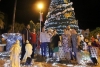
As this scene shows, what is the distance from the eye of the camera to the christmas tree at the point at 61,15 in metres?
24.6

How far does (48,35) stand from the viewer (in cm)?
1141

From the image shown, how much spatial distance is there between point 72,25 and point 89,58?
1338 cm

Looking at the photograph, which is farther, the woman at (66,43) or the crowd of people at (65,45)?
the woman at (66,43)

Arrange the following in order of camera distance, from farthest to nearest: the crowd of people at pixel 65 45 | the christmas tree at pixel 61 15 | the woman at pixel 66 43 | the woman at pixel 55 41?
the christmas tree at pixel 61 15 → the woman at pixel 55 41 → the woman at pixel 66 43 → the crowd of people at pixel 65 45

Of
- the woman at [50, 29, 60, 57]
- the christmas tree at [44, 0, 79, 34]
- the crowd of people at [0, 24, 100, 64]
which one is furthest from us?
the christmas tree at [44, 0, 79, 34]

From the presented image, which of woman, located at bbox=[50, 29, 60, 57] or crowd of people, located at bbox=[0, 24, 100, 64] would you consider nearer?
Result: crowd of people, located at bbox=[0, 24, 100, 64]

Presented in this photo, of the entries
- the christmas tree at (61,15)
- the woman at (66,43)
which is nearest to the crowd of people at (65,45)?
the woman at (66,43)

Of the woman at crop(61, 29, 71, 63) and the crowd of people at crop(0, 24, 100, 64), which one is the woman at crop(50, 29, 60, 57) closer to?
the crowd of people at crop(0, 24, 100, 64)

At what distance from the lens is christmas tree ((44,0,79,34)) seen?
80.8 ft

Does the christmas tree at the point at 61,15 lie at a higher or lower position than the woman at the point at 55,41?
higher

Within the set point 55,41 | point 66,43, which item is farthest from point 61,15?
point 66,43

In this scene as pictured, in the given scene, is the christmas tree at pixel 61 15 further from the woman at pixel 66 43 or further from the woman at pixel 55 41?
the woman at pixel 66 43

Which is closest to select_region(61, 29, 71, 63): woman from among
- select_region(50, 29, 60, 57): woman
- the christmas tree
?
select_region(50, 29, 60, 57): woman

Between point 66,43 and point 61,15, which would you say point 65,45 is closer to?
point 66,43
